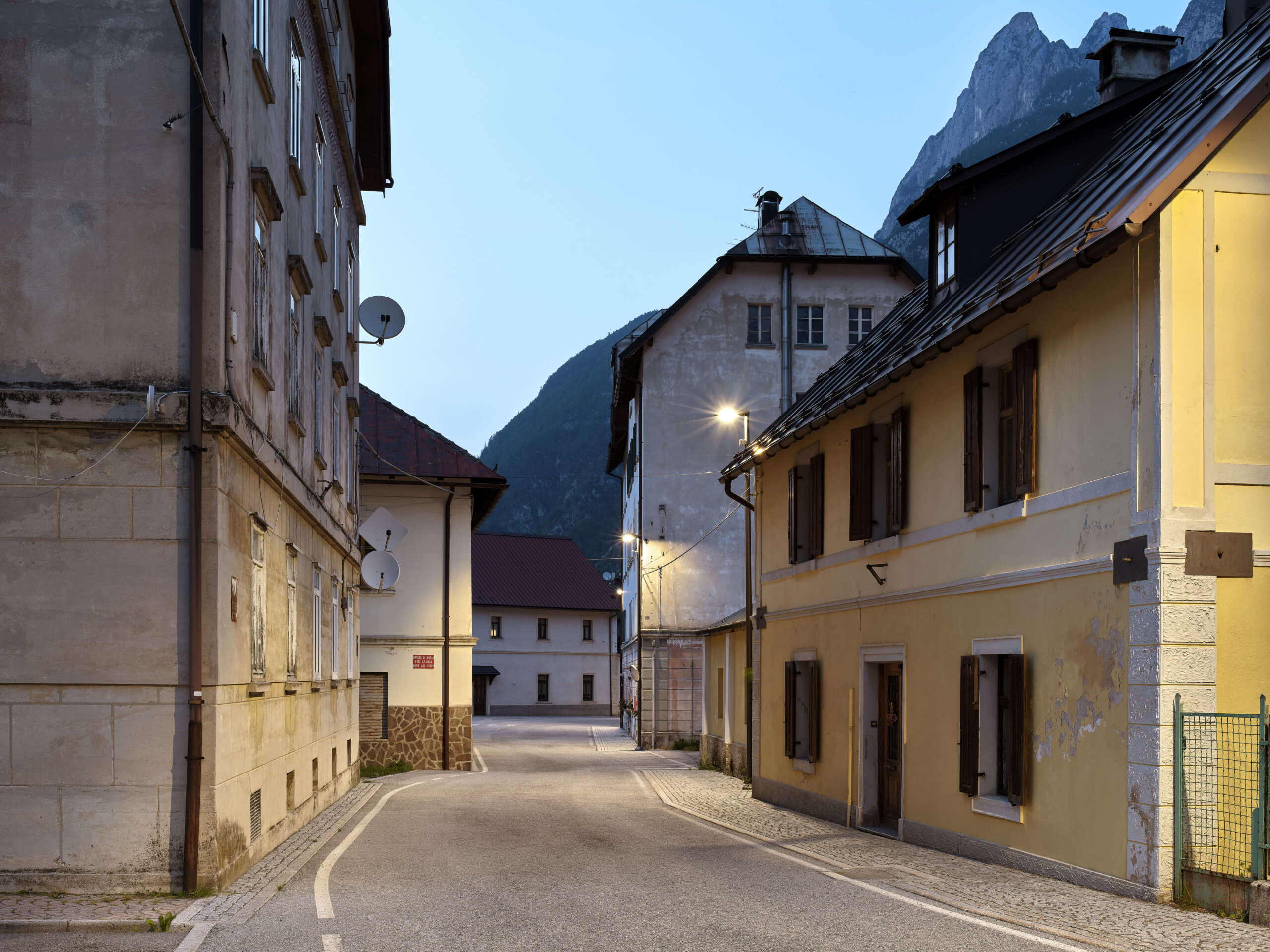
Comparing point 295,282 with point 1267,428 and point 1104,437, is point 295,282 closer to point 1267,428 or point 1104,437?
point 1104,437

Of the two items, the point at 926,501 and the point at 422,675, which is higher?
the point at 926,501

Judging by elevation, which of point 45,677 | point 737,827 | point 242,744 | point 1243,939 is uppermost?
point 45,677

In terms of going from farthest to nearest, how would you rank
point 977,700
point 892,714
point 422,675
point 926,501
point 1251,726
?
point 422,675 < point 892,714 < point 926,501 < point 977,700 < point 1251,726

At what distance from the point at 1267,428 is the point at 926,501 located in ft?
16.5

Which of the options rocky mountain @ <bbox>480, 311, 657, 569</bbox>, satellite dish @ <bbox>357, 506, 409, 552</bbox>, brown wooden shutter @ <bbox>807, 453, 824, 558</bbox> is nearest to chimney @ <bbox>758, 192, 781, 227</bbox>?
satellite dish @ <bbox>357, 506, 409, 552</bbox>

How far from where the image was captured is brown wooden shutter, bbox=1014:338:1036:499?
12.7 metres

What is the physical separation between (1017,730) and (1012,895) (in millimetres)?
2146

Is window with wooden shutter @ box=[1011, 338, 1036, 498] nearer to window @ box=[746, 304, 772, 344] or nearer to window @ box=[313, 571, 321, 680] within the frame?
window @ box=[313, 571, 321, 680]

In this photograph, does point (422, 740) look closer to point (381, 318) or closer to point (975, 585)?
point (381, 318)

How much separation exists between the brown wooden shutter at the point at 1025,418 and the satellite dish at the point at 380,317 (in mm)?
12436

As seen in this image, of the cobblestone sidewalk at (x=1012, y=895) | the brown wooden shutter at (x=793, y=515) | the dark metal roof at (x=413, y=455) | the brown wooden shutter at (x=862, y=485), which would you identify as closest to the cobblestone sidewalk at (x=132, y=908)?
the cobblestone sidewalk at (x=1012, y=895)

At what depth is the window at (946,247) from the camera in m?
16.7

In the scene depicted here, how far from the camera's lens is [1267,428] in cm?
1082

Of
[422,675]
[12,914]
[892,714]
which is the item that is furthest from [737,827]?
Result: [422,675]
